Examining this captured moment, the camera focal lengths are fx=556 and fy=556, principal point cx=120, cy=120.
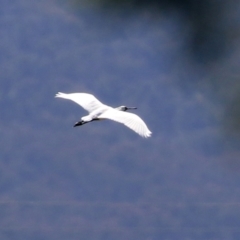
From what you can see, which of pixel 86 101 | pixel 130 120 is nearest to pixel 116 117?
pixel 130 120

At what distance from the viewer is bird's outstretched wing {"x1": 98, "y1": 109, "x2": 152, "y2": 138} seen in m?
1.43

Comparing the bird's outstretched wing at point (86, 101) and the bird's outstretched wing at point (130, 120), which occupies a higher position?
the bird's outstretched wing at point (86, 101)

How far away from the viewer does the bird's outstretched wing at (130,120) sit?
143 cm

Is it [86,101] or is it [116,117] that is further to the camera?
[86,101]

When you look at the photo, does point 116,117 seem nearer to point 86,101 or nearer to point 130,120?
point 130,120

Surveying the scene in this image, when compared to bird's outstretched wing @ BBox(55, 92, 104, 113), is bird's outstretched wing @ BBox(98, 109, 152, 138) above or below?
below

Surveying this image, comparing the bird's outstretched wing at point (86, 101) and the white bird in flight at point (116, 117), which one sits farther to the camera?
the bird's outstretched wing at point (86, 101)

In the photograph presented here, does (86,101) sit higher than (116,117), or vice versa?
(86,101)

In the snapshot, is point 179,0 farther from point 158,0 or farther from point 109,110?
point 109,110

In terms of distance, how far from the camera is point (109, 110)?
4.97ft

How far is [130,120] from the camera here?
1.47 m

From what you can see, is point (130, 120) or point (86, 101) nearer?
point (130, 120)

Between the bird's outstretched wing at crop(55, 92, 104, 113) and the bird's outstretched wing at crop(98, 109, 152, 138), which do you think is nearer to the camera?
the bird's outstretched wing at crop(98, 109, 152, 138)

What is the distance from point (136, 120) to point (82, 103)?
0.64 feet
